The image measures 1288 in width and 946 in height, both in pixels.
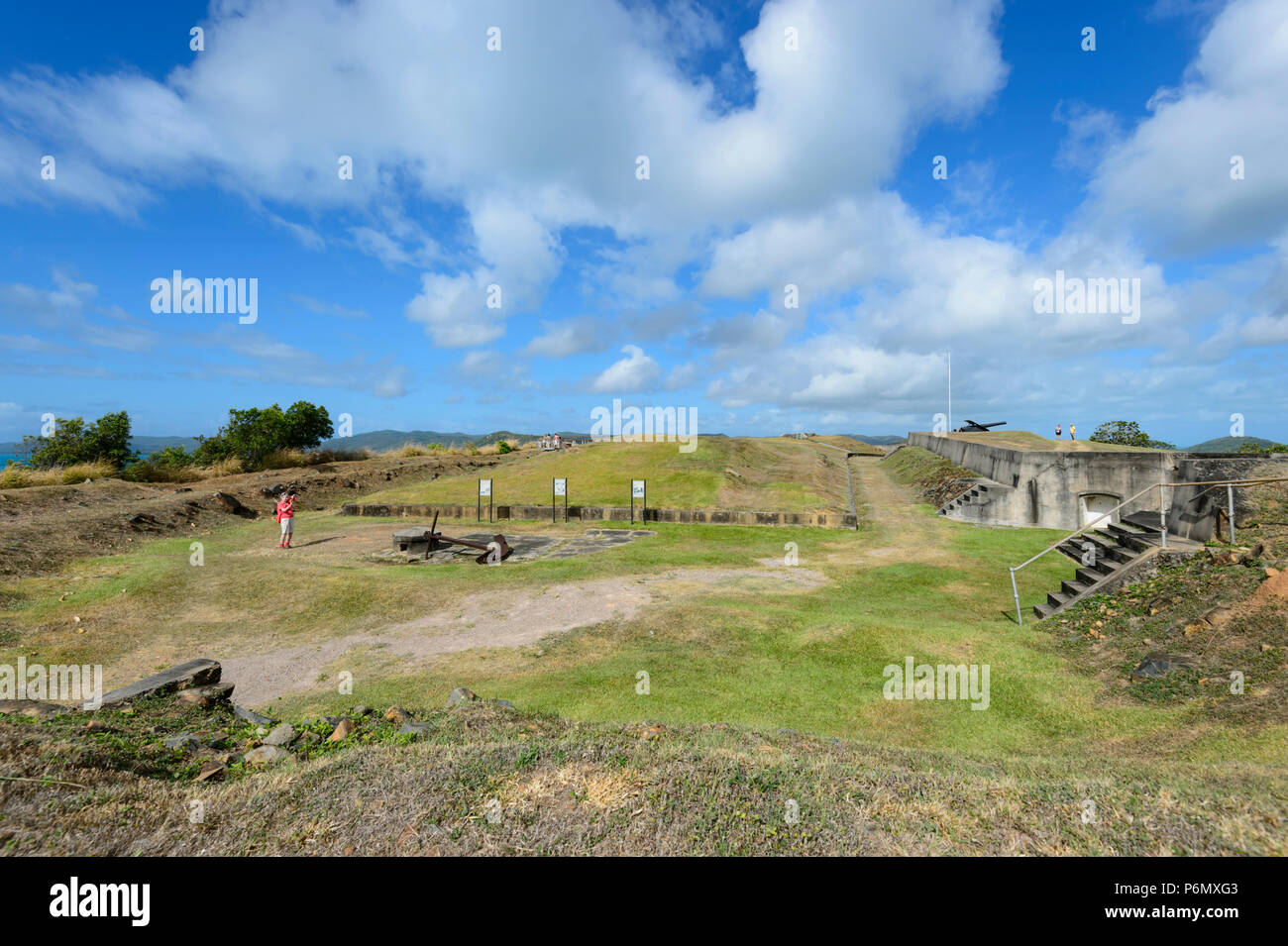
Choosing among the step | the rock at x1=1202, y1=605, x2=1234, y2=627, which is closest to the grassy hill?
the step

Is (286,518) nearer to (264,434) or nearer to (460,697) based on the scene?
(460,697)

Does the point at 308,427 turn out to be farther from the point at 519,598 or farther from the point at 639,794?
the point at 639,794

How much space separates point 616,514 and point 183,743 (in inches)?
712

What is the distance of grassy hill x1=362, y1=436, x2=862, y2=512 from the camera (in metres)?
25.1

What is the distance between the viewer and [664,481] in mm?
27609

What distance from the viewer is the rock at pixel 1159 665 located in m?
7.10

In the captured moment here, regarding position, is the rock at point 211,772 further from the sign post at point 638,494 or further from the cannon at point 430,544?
the sign post at point 638,494

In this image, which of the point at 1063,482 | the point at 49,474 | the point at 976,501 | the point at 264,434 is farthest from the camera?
the point at 264,434

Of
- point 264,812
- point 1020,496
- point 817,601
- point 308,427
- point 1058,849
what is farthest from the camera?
point 308,427

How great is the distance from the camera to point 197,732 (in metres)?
5.18

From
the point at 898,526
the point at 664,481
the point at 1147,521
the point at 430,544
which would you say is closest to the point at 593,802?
the point at 430,544
